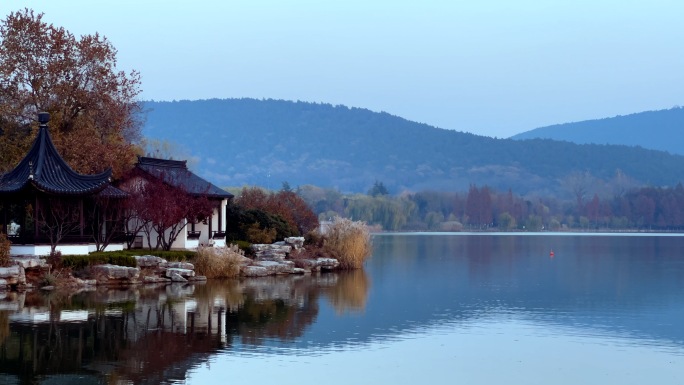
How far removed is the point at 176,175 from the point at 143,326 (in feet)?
58.9

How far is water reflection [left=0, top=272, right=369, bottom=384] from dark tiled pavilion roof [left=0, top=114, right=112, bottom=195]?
3.43 meters

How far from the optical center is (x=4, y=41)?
34531mm

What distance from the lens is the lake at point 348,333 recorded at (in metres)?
15.1

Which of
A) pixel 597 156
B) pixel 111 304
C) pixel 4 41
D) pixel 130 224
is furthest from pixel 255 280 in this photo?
pixel 597 156

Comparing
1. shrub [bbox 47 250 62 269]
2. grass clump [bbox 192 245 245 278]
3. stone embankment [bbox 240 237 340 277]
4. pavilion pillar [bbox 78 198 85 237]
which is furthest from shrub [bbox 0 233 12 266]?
stone embankment [bbox 240 237 340 277]

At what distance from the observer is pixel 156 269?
1207 inches

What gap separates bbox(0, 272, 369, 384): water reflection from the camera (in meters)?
15.0

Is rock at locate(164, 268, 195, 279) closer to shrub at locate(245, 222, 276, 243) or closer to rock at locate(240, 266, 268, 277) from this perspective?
rock at locate(240, 266, 268, 277)

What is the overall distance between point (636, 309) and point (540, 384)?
1154 cm

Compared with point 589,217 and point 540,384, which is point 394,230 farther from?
point 540,384

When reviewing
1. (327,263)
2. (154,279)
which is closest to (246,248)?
(327,263)

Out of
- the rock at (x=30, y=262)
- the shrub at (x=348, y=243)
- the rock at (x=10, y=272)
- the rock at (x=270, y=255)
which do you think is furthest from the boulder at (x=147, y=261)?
the shrub at (x=348, y=243)

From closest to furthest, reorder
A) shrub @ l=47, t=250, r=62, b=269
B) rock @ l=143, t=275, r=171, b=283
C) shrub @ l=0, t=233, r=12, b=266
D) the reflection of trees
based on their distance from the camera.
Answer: the reflection of trees < shrub @ l=0, t=233, r=12, b=266 < shrub @ l=47, t=250, r=62, b=269 < rock @ l=143, t=275, r=171, b=283

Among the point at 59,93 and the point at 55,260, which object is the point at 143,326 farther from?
the point at 59,93
